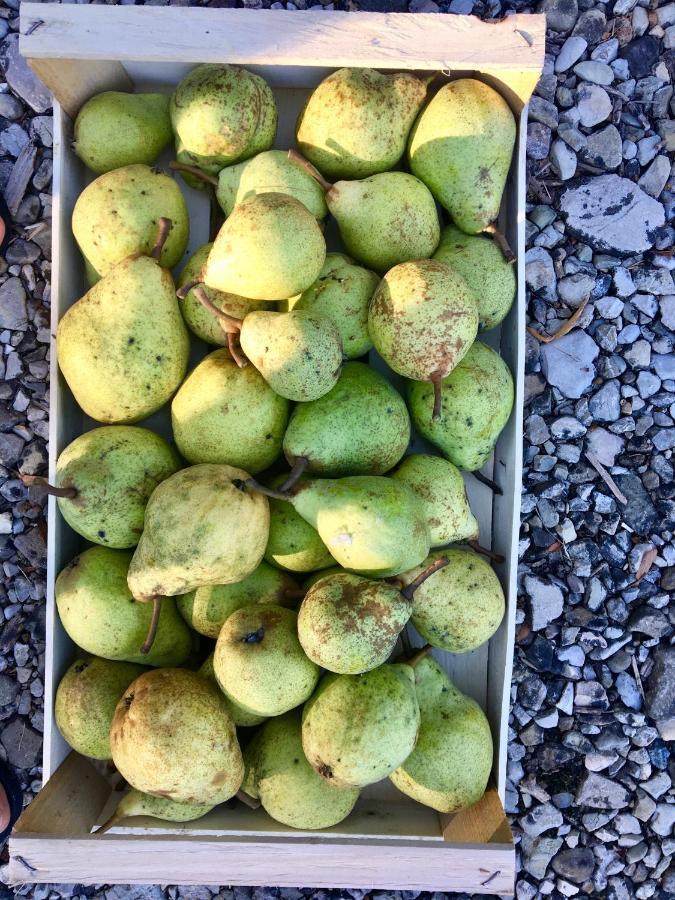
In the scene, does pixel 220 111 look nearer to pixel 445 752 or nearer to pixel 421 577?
pixel 421 577

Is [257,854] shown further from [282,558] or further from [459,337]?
[459,337]

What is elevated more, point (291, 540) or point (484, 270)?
point (484, 270)

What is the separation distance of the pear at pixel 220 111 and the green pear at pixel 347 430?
2.90 feet

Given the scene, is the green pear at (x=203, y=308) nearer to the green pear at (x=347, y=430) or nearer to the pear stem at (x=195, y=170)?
the pear stem at (x=195, y=170)

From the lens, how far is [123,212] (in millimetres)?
2357

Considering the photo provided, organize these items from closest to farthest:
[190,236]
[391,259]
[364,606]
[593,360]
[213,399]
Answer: [364,606] < [213,399] < [391,259] < [190,236] < [593,360]

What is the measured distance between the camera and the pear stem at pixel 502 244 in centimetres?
250

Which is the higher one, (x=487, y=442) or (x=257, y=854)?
(x=487, y=442)

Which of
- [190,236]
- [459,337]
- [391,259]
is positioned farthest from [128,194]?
[459,337]

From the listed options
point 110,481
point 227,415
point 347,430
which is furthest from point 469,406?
point 110,481

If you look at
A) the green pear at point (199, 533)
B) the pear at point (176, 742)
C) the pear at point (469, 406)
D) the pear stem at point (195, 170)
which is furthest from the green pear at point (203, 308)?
the pear at point (176, 742)

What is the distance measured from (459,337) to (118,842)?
185cm

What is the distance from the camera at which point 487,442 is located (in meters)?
2.52

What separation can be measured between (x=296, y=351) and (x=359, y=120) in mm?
843
